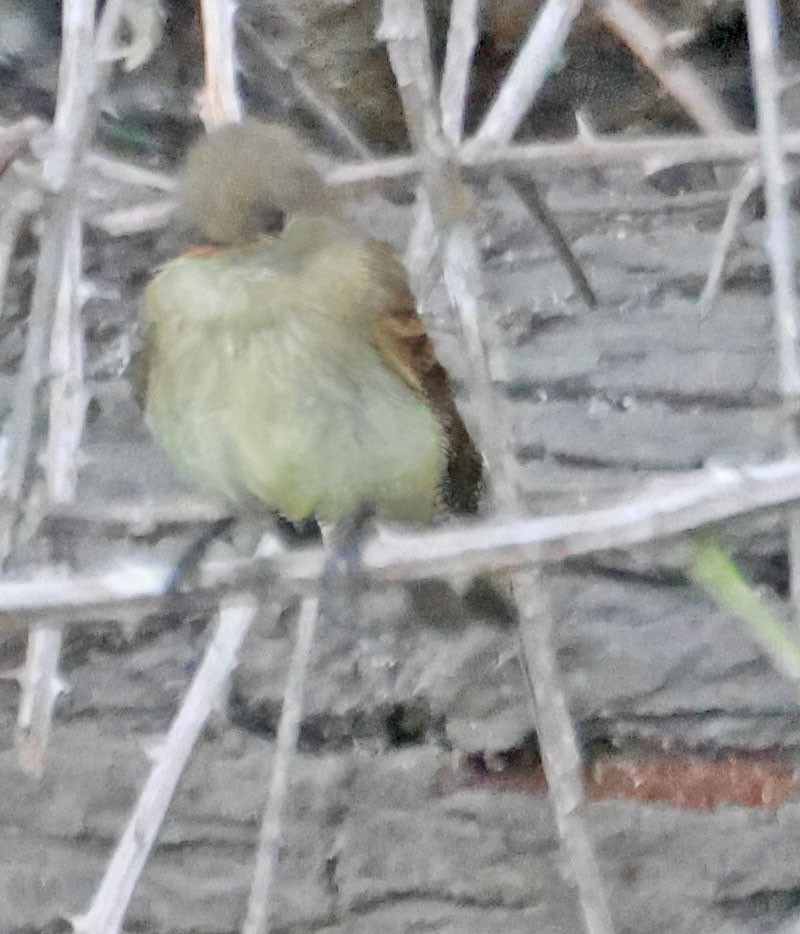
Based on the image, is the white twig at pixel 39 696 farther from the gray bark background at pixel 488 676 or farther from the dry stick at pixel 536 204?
the dry stick at pixel 536 204

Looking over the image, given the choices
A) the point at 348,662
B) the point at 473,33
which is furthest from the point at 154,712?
the point at 473,33

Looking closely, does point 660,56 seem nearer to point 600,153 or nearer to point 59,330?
point 600,153

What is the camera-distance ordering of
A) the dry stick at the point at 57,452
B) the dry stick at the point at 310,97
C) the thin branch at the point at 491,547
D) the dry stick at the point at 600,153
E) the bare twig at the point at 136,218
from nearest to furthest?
the thin branch at the point at 491,547 < the dry stick at the point at 600,153 < the dry stick at the point at 57,452 < the bare twig at the point at 136,218 < the dry stick at the point at 310,97

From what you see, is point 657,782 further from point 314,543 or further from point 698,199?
point 698,199

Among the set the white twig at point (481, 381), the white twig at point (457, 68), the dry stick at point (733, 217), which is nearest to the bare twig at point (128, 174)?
the white twig at point (457, 68)

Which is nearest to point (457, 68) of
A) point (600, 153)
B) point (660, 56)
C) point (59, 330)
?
point (600, 153)

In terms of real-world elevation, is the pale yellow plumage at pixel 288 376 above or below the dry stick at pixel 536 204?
below

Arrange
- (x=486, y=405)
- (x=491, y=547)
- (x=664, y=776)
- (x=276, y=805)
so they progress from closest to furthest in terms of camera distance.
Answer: (x=491, y=547)
(x=486, y=405)
(x=276, y=805)
(x=664, y=776)
